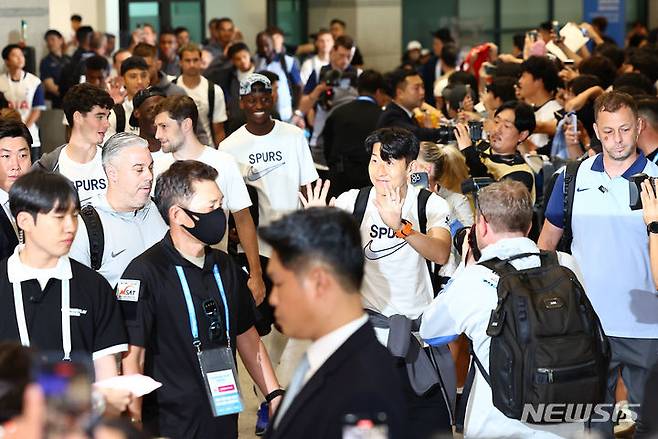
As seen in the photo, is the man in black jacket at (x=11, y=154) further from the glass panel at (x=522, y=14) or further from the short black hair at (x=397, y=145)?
the glass panel at (x=522, y=14)

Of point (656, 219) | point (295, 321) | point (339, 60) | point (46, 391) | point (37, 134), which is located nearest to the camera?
point (46, 391)

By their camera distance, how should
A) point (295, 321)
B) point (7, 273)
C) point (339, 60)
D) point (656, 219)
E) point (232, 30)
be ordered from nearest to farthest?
point (295, 321)
point (7, 273)
point (656, 219)
point (339, 60)
point (232, 30)

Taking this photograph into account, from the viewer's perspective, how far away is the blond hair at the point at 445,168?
23.1ft

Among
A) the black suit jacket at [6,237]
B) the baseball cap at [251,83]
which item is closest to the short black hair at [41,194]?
the black suit jacket at [6,237]

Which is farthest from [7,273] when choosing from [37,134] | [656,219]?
[37,134]

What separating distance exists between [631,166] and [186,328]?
2.56m

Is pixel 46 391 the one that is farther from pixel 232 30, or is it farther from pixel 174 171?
pixel 232 30

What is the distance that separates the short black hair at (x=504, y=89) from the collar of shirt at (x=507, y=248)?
17.5ft

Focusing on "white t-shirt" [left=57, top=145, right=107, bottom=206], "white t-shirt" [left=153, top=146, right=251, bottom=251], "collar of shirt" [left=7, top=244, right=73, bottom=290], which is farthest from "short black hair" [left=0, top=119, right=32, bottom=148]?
"collar of shirt" [left=7, top=244, right=73, bottom=290]

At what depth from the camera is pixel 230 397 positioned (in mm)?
4789

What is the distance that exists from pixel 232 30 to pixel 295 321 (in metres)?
15.0

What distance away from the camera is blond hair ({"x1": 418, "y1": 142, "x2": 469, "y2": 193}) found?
7039 mm

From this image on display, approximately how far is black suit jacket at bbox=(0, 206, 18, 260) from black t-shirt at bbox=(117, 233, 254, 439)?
38.6 inches

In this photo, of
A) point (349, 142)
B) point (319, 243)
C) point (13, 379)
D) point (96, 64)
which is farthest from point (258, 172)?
point (13, 379)
